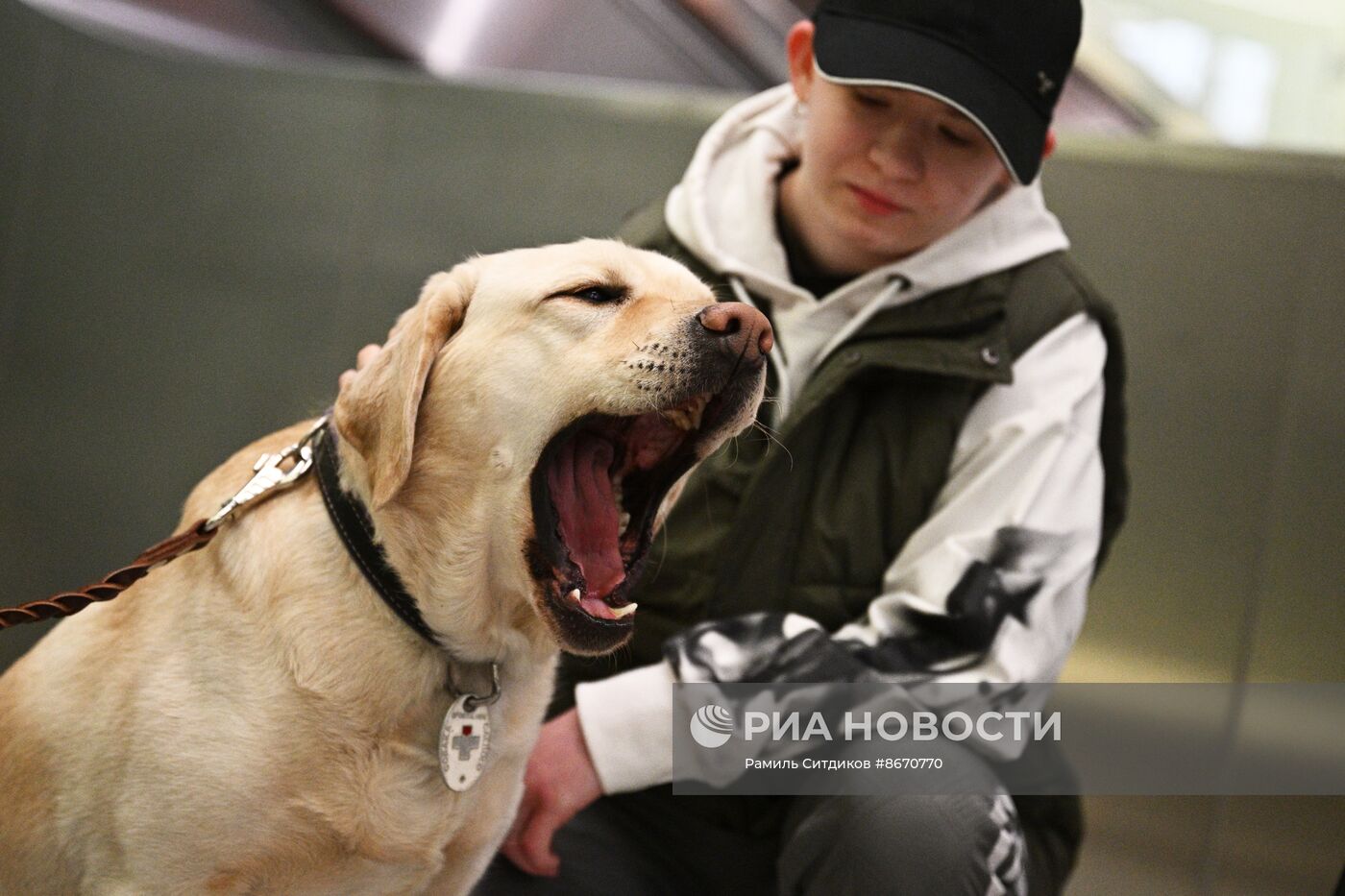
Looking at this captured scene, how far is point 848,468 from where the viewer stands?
5.62 feet

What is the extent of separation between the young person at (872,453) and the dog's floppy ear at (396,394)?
0.50 meters

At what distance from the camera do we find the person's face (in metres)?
1.62

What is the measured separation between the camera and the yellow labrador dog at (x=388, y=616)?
116 cm

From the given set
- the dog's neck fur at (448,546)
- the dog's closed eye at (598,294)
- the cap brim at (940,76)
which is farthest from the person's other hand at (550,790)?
the cap brim at (940,76)

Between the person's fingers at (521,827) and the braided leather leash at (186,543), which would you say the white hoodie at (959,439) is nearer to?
the person's fingers at (521,827)

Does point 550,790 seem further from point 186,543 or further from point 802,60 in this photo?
point 802,60

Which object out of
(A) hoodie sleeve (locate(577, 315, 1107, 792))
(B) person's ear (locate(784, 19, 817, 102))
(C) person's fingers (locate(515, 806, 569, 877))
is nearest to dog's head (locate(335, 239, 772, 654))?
(A) hoodie sleeve (locate(577, 315, 1107, 792))

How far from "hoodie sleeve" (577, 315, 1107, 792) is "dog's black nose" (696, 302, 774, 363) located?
49 cm

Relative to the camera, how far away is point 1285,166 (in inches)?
93.1

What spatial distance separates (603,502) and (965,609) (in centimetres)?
48

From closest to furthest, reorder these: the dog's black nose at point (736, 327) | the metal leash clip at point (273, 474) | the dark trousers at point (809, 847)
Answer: the dog's black nose at point (736, 327)
the metal leash clip at point (273, 474)
the dark trousers at point (809, 847)

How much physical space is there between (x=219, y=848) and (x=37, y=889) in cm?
22

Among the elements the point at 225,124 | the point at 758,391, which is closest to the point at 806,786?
the point at 758,391

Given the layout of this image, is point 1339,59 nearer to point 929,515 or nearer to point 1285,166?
point 1285,166
